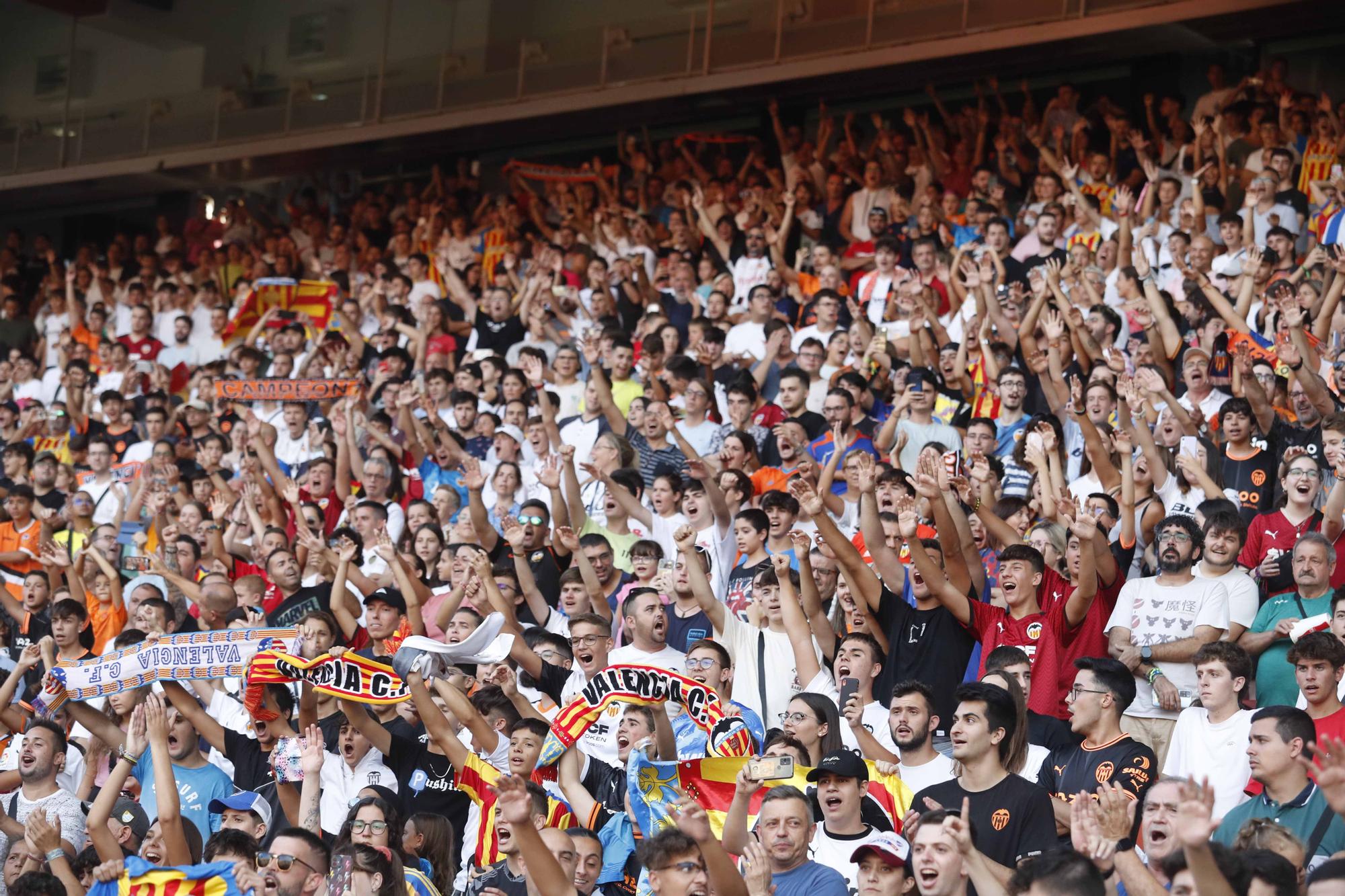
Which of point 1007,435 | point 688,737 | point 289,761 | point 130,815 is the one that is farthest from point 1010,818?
point 1007,435

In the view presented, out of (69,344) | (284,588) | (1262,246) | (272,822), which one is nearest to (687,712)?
(272,822)

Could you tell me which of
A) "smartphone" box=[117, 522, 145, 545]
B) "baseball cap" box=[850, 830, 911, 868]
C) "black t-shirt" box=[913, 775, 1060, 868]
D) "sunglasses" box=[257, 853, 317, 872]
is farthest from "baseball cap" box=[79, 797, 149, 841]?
"smartphone" box=[117, 522, 145, 545]

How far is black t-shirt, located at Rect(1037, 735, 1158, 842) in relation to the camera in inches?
228

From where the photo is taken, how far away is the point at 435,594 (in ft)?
30.7

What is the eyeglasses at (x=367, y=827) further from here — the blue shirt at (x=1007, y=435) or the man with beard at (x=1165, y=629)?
the blue shirt at (x=1007, y=435)

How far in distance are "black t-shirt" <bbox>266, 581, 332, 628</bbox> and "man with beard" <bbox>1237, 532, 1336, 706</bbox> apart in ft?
16.2

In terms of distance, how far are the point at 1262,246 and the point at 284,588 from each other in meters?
6.48

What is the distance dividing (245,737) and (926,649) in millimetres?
3166

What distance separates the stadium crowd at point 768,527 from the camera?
19.0 feet

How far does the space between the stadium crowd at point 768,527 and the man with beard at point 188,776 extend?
25 millimetres

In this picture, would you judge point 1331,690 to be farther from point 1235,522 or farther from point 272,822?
point 272,822

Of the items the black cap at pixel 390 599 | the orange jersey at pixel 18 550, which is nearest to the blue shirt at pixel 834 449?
the black cap at pixel 390 599

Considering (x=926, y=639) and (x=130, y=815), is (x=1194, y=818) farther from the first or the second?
(x=130, y=815)

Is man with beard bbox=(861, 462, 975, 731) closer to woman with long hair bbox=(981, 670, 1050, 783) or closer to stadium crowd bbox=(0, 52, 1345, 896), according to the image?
stadium crowd bbox=(0, 52, 1345, 896)
